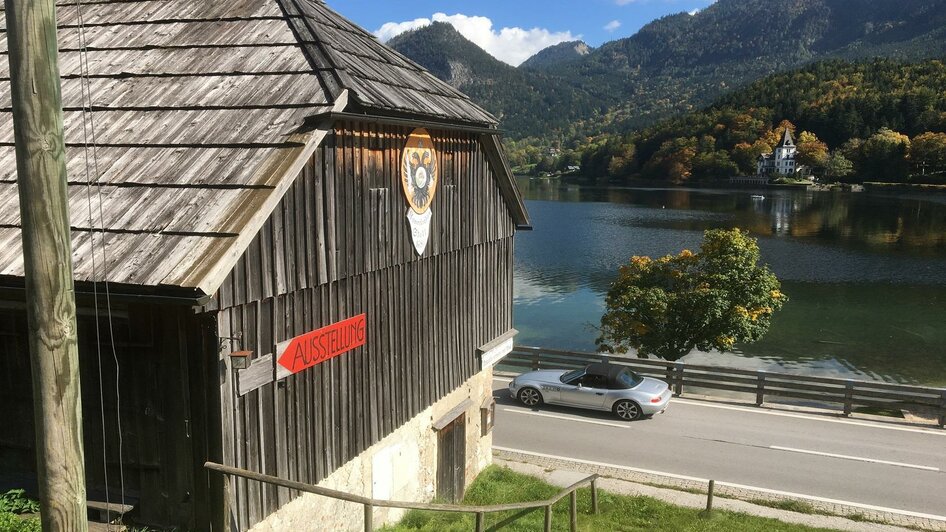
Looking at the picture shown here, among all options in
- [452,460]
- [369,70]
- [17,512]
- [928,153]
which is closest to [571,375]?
[452,460]

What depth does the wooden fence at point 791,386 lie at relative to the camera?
19.6 m

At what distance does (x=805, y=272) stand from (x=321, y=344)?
50.9 metres

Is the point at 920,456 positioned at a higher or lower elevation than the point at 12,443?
lower

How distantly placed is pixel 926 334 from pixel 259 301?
132ft

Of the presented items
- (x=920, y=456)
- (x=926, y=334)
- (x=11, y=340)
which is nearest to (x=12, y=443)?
(x=11, y=340)

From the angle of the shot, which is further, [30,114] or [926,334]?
[926,334]

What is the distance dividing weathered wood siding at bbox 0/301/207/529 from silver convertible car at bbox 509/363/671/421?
1428cm

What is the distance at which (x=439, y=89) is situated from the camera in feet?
37.2

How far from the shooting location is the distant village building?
129875 millimetres

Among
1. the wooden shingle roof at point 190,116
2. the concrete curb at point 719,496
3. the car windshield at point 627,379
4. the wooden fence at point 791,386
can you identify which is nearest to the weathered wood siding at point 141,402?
the wooden shingle roof at point 190,116

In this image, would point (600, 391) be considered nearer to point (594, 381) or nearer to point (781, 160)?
point (594, 381)

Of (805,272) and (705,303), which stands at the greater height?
(705,303)

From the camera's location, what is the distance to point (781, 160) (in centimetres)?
13088

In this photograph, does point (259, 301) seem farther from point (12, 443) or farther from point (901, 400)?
point (901, 400)
